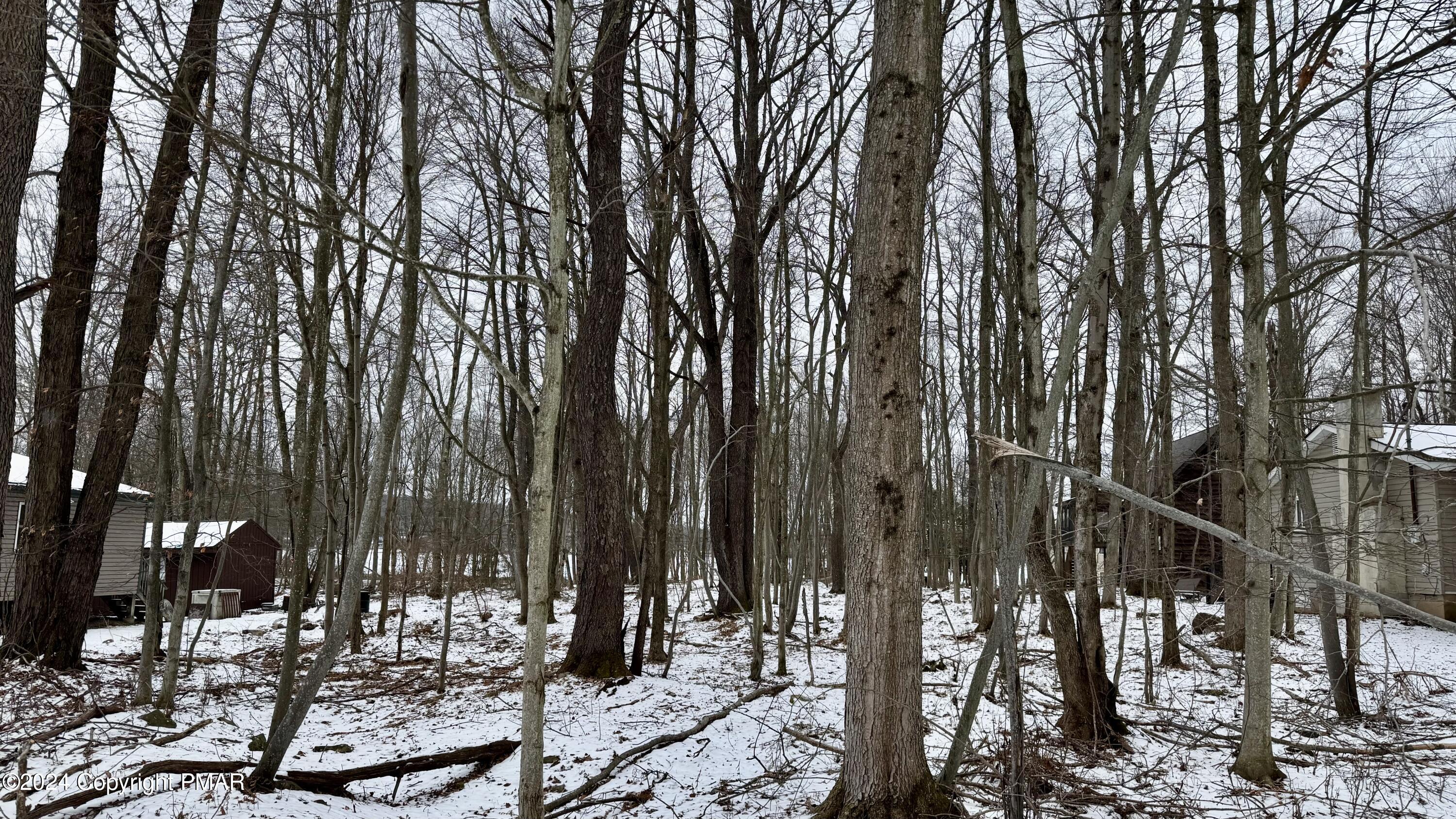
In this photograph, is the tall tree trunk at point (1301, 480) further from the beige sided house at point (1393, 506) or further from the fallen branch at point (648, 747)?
the fallen branch at point (648, 747)

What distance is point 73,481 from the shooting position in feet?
53.9

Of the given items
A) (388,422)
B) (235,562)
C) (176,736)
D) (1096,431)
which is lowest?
(235,562)

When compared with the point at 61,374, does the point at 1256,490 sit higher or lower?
lower

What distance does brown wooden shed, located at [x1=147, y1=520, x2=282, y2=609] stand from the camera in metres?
20.2

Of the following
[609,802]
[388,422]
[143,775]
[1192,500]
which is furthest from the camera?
[1192,500]

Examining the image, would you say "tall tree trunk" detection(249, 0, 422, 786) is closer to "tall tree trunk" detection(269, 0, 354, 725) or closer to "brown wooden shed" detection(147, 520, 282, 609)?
"tall tree trunk" detection(269, 0, 354, 725)

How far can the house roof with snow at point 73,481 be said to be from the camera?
Answer: 14773 millimetres

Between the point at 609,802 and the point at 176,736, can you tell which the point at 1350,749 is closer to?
the point at 609,802

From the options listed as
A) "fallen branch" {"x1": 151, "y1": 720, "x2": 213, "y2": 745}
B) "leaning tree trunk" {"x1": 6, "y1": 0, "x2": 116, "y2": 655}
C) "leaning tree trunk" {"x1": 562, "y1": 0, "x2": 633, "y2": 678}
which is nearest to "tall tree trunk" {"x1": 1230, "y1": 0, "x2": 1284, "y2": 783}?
"leaning tree trunk" {"x1": 562, "y1": 0, "x2": 633, "y2": 678}

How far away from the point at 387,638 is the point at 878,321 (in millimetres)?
12812

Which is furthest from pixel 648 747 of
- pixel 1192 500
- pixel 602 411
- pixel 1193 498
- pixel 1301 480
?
pixel 1193 498

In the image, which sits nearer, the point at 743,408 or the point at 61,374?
the point at 61,374

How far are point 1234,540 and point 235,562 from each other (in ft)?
81.4

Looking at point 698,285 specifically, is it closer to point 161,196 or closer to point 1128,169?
point 161,196
